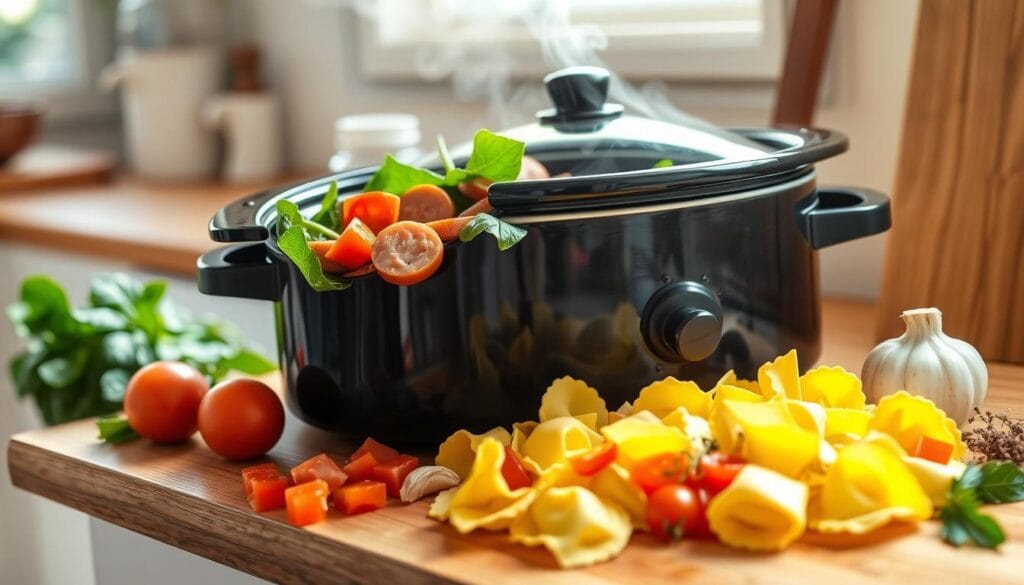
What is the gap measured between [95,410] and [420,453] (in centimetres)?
48

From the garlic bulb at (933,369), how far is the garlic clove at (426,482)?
11.2 inches

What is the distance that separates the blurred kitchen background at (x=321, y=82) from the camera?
130cm

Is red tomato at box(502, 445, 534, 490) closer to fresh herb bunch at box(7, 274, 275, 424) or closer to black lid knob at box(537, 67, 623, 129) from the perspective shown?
black lid knob at box(537, 67, 623, 129)

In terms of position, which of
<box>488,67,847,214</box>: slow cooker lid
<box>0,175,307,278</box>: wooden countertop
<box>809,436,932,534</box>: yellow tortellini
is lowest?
<box>0,175,307,278</box>: wooden countertop

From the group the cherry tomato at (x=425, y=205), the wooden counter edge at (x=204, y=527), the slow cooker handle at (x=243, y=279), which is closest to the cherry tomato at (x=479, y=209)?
the cherry tomato at (x=425, y=205)

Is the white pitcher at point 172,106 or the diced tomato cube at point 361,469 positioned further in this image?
the white pitcher at point 172,106

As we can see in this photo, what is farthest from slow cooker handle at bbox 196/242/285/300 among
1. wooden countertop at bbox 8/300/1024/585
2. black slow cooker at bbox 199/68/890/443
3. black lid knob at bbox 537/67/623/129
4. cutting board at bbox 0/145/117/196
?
cutting board at bbox 0/145/117/196

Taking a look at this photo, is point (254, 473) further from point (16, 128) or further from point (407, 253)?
point (16, 128)

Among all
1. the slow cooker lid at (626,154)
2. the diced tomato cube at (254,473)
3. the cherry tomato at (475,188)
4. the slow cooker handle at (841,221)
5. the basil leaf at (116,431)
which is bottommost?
the basil leaf at (116,431)

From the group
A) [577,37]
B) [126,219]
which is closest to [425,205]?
[577,37]

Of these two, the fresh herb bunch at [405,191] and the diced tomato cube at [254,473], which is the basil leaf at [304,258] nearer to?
the fresh herb bunch at [405,191]

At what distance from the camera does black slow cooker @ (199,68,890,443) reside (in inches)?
30.6

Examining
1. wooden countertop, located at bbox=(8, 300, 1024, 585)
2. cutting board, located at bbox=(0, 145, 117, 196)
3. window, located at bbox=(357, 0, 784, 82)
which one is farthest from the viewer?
cutting board, located at bbox=(0, 145, 117, 196)

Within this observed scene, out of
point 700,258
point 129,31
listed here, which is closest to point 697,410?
point 700,258
